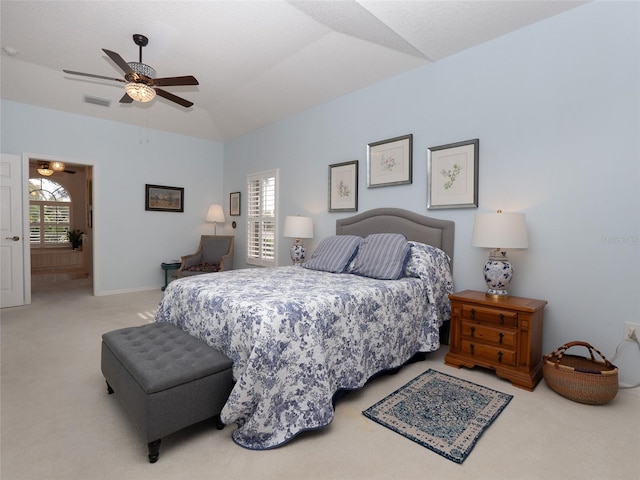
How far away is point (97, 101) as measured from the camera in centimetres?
482

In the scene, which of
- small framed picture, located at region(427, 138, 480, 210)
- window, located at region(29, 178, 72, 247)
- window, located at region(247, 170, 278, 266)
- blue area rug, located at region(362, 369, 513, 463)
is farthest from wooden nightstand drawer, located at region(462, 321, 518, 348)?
window, located at region(29, 178, 72, 247)

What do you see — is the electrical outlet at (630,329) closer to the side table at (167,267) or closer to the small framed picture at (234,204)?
the small framed picture at (234,204)

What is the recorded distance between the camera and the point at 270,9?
116 inches

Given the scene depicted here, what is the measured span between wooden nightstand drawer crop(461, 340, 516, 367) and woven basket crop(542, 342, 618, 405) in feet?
0.70

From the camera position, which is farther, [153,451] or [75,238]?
[75,238]

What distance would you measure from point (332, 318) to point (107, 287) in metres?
4.91

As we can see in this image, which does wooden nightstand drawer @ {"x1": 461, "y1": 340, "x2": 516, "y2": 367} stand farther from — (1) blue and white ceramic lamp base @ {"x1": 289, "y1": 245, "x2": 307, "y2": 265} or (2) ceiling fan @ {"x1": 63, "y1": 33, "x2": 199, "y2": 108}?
(2) ceiling fan @ {"x1": 63, "y1": 33, "x2": 199, "y2": 108}

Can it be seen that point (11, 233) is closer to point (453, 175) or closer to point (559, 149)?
point (453, 175)

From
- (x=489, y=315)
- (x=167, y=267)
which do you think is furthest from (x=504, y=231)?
(x=167, y=267)

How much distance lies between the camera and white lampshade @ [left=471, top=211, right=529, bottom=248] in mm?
2520

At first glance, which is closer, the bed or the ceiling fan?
the bed

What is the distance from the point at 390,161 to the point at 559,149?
1.58m

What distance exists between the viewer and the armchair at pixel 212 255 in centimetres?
559

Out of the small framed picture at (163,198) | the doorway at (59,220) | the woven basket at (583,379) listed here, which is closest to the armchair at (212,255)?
the small framed picture at (163,198)
